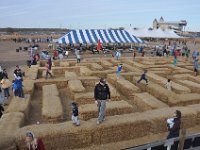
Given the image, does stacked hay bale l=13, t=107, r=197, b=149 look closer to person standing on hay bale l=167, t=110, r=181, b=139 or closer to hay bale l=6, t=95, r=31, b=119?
person standing on hay bale l=167, t=110, r=181, b=139

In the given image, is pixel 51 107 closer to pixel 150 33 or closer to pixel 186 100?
pixel 186 100

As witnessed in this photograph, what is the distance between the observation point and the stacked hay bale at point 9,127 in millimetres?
7535

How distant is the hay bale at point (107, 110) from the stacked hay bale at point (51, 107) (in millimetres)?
955

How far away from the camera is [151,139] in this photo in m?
9.26

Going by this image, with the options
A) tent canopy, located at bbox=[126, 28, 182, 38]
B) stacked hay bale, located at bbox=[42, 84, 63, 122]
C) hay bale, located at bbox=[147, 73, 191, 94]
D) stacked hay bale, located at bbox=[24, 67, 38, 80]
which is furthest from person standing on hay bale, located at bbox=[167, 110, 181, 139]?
tent canopy, located at bbox=[126, 28, 182, 38]

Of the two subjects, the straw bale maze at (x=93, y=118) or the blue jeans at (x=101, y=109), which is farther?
the blue jeans at (x=101, y=109)

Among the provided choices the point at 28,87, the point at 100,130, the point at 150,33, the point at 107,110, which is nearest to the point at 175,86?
the point at 107,110

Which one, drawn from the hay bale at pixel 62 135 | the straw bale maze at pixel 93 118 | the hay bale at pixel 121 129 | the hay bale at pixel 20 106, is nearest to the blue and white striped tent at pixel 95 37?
the straw bale maze at pixel 93 118

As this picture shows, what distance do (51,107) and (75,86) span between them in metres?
3.83

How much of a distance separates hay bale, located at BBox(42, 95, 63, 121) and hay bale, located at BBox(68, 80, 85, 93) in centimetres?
197

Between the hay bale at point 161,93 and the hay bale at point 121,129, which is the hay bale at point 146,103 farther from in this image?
the hay bale at point 121,129

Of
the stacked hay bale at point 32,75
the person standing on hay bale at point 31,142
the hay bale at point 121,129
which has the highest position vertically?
the person standing on hay bale at point 31,142

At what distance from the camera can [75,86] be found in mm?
14914

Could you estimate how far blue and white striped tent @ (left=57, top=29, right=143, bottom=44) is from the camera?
111 ft
